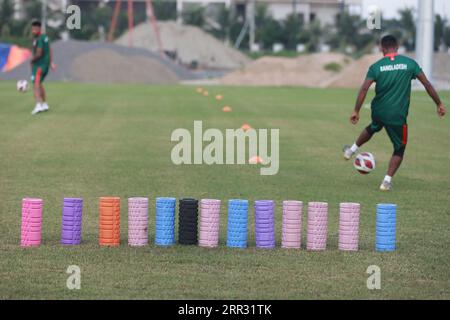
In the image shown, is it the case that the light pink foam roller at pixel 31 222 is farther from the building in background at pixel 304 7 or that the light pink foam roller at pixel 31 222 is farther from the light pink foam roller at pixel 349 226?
the building in background at pixel 304 7

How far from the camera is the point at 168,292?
8.70m

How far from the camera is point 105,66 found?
71.0 meters

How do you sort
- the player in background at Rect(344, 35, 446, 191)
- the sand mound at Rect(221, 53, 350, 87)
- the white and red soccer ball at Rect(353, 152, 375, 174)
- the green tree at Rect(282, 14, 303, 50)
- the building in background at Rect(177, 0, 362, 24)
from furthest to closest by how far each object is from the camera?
the building in background at Rect(177, 0, 362, 24), the green tree at Rect(282, 14, 303, 50), the sand mound at Rect(221, 53, 350, 87), the white and red soccer ball at Rect(353, 152, 375, 174), the player in background at Rect(344, 35, 446, 191)

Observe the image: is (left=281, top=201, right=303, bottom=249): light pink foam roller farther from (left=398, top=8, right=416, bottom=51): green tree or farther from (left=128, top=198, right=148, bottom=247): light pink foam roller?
(left=398, top=8, right=416, bottom=51): green tree

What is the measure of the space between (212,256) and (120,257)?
843mm

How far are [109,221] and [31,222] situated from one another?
733 mm

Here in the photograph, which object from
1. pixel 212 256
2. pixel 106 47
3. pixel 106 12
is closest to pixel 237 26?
pixel 106 12

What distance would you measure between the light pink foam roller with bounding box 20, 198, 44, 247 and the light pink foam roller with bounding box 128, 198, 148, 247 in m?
0.87

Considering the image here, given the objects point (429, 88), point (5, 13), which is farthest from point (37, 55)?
point (5, 13)

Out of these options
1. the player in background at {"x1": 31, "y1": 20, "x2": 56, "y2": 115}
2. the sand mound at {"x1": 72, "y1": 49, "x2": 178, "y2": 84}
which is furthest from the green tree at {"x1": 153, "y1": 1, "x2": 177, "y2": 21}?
the player in background at {"x1": 31, "y1": 20, "x2": 56, "y2": 115}

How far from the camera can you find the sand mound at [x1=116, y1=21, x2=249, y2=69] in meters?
102

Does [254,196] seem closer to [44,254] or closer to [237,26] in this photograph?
[44,254]

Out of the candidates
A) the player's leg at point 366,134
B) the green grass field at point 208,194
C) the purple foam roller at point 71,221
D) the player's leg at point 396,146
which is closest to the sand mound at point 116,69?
the green grass field at point 208,194

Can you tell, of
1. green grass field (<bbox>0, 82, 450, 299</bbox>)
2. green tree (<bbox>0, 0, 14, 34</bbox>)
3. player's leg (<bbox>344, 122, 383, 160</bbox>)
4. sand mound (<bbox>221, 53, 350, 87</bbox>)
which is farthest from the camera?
green tree (<bbox>0, 0, 14, 34</bbox>)
